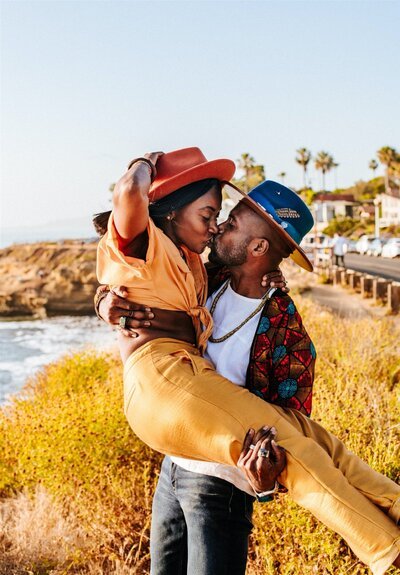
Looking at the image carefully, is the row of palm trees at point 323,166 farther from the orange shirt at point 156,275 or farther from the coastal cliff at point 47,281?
the orange shirt at point 156,275

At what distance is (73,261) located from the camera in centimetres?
5494

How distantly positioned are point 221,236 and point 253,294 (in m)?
0.26

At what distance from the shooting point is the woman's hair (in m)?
2.59

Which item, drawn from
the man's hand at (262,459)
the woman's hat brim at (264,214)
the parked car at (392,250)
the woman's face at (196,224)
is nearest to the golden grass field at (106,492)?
the man's hand at (262,459)

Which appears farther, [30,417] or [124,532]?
[30,417]

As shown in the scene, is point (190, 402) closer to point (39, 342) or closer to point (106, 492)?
point (106, 492)

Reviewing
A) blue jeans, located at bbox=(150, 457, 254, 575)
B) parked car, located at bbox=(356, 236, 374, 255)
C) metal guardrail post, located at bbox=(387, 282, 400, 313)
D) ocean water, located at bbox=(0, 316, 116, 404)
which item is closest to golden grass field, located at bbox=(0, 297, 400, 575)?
blue jeans, located at bbox=(150, 457, 254, 575)

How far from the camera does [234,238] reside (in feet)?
8.73

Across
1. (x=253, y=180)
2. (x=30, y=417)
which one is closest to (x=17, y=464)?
(x=30, y=417)

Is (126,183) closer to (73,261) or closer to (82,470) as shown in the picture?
(82,470)

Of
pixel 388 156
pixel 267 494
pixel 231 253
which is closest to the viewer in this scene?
pixel 267 494

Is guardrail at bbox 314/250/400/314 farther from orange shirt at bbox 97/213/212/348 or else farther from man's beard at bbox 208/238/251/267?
orange shirt at bbox 97/213/212/348

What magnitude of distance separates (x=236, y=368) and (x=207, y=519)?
1.81 ft

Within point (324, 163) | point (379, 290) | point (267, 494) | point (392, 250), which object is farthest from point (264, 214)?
point (324, 163)
